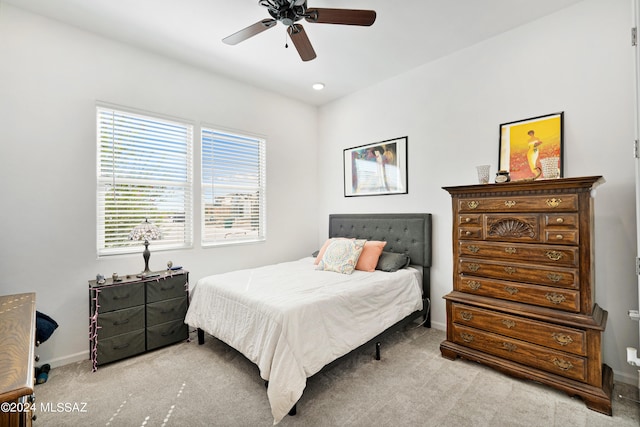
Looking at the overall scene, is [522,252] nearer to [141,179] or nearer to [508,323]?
[508,323]

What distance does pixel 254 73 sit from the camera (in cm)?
356

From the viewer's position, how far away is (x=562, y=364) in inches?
80.1

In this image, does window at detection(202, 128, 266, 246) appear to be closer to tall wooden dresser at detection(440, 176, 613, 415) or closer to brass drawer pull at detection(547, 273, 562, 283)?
tall wooden dresser at detection(440, 176, 613, 415)

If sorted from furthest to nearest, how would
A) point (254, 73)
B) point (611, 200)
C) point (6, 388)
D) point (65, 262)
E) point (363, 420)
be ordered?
point (254, 73) → point (65, 262) → point (611, 200) → point (363, 420) → point (6, 388)

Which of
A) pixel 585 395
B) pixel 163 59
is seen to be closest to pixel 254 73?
pixel 163 59

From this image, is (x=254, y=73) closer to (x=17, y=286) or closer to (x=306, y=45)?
(x=306, y=45)

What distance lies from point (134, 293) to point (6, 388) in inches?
82.0

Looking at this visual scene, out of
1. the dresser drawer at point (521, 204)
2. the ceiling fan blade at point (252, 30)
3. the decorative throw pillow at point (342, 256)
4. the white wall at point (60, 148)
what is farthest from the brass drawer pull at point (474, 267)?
the white wall at point (60, 148)

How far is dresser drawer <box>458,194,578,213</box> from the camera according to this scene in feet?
6.75

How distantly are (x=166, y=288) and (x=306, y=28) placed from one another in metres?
2.76

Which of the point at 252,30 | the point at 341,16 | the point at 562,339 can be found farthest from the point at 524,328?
the point at 252,30

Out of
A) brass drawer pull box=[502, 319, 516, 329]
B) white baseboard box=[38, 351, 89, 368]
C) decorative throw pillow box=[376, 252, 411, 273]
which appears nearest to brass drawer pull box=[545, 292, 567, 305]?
brass drawer pull box=[502, 319, 516, 329]

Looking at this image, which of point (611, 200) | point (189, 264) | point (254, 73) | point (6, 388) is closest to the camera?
point (6, 388)

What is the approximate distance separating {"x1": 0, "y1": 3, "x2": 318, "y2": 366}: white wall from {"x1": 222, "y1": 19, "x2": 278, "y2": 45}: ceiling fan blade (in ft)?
4.26
